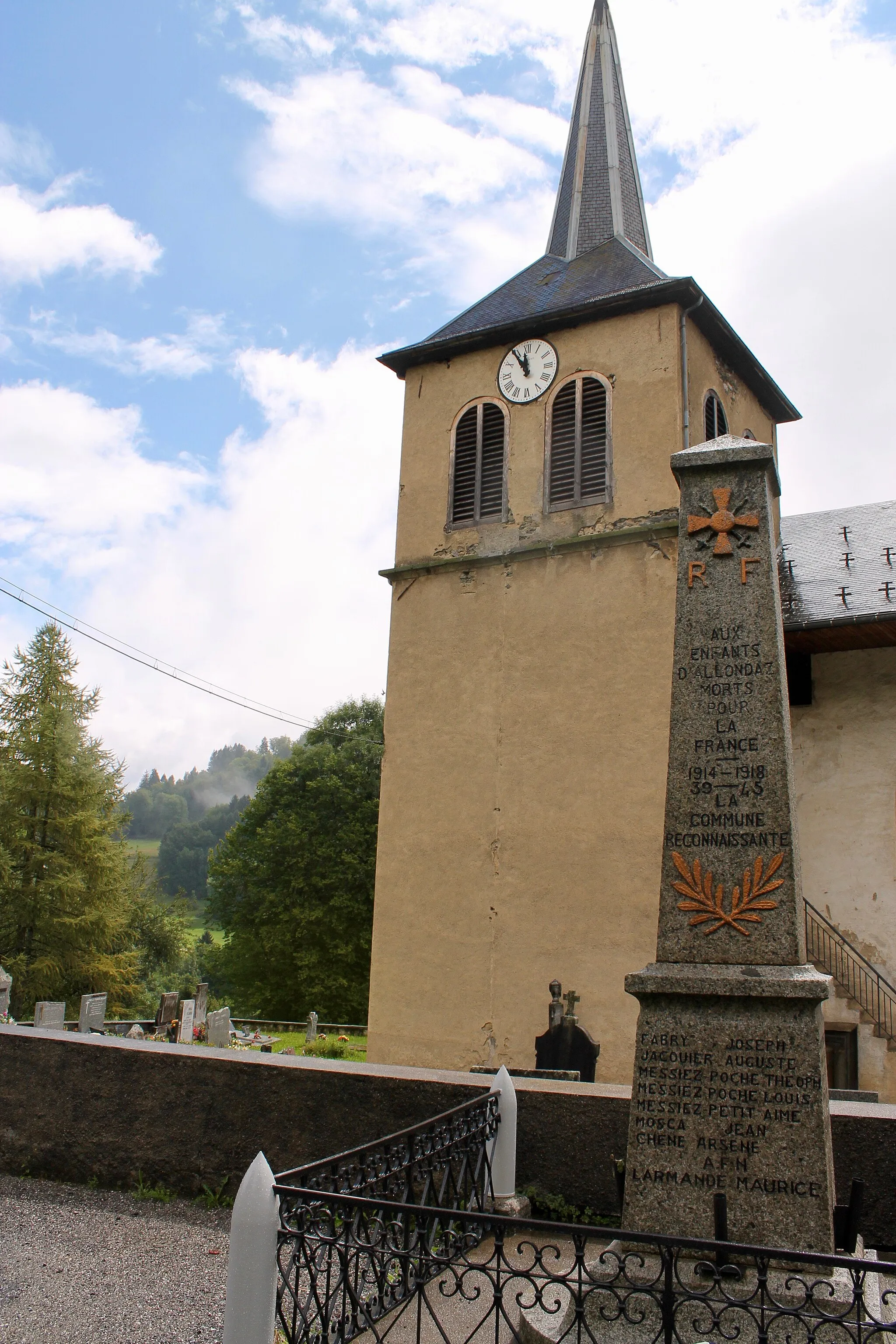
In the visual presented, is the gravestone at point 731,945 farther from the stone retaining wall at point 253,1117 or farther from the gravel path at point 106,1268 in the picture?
the gravel path at point 106,1268

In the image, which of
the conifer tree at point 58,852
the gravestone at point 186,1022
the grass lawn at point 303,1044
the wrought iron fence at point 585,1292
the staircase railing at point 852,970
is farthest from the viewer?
the conifer tree at point 58,852

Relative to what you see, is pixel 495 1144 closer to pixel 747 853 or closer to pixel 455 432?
pixel 747 853

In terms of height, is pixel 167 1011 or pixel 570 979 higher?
pixel 570 979

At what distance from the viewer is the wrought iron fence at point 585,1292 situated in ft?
12.3

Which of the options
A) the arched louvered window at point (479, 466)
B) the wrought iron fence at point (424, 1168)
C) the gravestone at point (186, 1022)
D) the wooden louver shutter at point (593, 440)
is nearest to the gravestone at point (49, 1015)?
the gravestone at point (186, 1022)

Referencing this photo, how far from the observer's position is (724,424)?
16.4m

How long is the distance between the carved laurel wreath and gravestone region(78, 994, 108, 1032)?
16445 mm

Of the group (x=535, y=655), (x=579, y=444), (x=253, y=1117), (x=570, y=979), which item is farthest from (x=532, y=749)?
(x=253, y=1117)

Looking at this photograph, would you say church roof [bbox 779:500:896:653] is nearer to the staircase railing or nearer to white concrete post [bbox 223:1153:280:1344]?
the staircase railing

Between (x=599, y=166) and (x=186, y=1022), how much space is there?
19.7 m

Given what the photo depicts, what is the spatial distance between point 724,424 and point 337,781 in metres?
22.3

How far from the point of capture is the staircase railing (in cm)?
1389

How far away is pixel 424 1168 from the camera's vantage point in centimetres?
548

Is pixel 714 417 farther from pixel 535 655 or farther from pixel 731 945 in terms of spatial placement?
pixel 731 945
